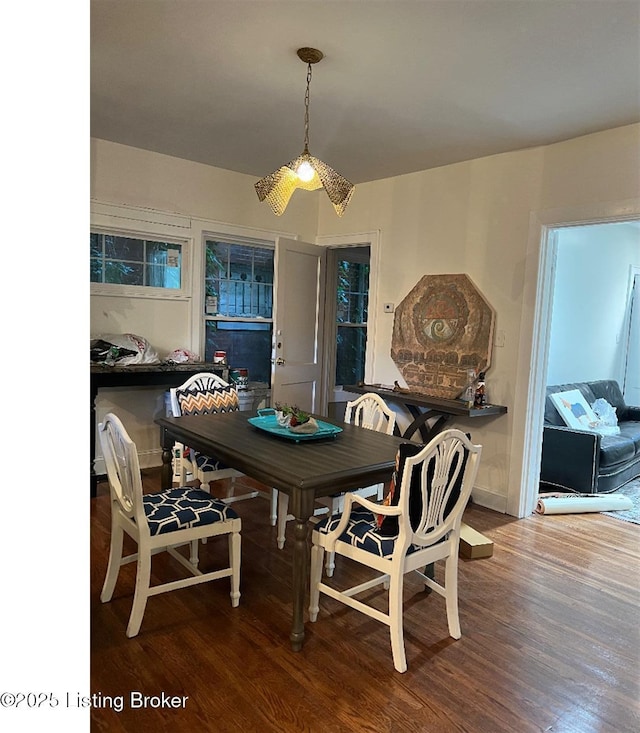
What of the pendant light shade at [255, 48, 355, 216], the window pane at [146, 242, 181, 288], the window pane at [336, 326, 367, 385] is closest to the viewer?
the pendant light shade at [255, 48, 355, 216]

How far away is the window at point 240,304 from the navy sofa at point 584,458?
8.86ft

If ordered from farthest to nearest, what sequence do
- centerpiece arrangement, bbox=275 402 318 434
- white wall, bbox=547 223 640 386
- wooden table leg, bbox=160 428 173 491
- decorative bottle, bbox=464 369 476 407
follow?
white wall, bbox=547 223 640 386 → decorative bottle, bbox=464 369 476 407 → wooden table leg, bbox=160 428 173 491 → centerpiece arrangement, bbox=275 402 318 434

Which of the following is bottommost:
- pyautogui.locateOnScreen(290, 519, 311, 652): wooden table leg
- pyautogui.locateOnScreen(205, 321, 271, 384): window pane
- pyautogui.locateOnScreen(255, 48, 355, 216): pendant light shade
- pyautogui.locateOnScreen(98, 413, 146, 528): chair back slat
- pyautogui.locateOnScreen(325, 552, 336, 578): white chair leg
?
pyautogui.locateOnScreen(325, 552, 336, 578): white chair leg

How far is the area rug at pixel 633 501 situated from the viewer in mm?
3912

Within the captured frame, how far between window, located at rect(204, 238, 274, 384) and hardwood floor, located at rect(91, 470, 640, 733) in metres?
2.40

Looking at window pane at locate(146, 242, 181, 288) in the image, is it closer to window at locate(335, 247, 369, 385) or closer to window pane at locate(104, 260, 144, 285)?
window pane at locate(104, 260, 144, 285)

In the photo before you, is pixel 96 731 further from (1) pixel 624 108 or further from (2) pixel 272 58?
(1) pixel 624 108

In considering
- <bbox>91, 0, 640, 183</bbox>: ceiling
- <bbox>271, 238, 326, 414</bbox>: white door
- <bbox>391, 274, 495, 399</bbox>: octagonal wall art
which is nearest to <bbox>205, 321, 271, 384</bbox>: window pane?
<bbox>271, 238, 326, 414</bbox>: white door

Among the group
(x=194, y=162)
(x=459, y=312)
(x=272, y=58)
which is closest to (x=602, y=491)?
(x=459, y=312)

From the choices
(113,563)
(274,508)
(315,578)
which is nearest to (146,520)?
(113,563)

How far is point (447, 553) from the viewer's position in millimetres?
2314

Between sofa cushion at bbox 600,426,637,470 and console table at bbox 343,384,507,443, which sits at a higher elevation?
console table at bbox 343,384,507,443

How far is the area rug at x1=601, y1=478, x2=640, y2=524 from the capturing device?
12.8ft

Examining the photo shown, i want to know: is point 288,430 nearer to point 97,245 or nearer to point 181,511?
point 181,511
